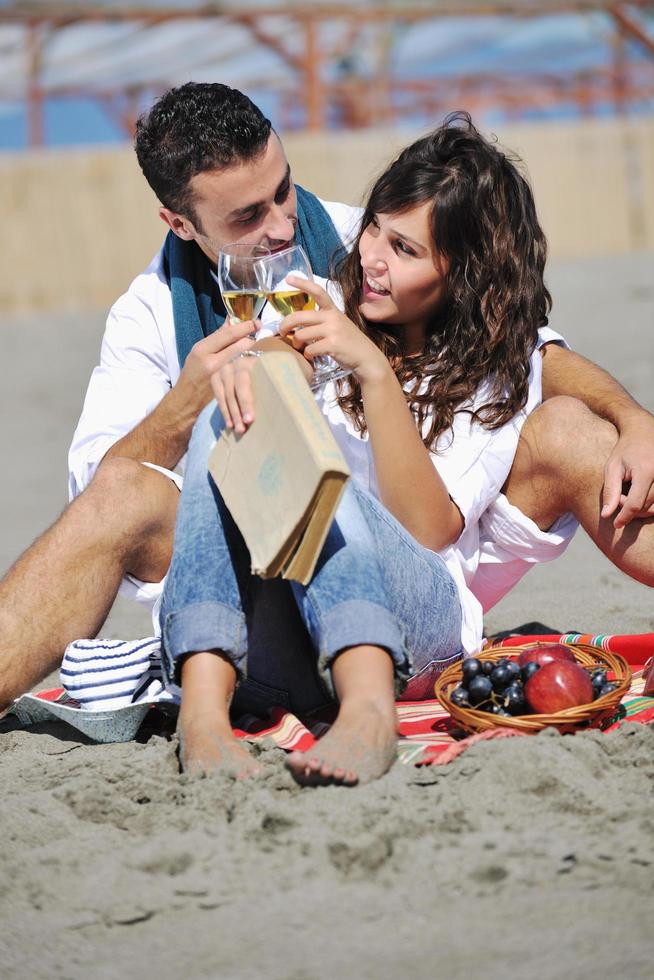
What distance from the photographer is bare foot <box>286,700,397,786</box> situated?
7.98 ft

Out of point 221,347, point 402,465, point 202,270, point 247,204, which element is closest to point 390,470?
point 402,465

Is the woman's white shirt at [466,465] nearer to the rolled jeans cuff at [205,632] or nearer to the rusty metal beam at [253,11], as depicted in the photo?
the rolled jeans cuff at [205,632]

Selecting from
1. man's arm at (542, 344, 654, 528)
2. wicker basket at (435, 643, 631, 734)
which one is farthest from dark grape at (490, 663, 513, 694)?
man's arm at (542, 344, 654, 528)

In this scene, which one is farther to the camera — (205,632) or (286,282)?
(286,282)

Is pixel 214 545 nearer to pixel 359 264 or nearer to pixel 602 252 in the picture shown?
pixel 359 264

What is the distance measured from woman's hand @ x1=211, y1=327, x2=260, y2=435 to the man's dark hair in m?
1.19

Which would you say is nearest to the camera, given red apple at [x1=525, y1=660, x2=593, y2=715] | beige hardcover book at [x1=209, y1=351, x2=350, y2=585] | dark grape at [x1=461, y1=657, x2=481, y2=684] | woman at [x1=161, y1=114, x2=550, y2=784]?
beige hardcover book at [x1=209, y1=351, x2=350, y2=585]

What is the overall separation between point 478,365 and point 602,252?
11555 mm

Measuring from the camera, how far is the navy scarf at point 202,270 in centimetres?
383

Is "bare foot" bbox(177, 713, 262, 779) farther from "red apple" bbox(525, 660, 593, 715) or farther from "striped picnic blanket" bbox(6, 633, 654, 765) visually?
"red apple" bbox(525, 660, 593, 715)

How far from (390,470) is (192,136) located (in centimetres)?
147

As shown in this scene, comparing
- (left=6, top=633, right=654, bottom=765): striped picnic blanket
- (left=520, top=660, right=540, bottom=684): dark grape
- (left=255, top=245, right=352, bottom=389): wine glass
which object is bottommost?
(left=6, top=633, right=654, bottom=765): striped picnic blanket

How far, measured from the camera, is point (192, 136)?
3809 mm

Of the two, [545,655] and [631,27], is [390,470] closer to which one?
[545,655]
